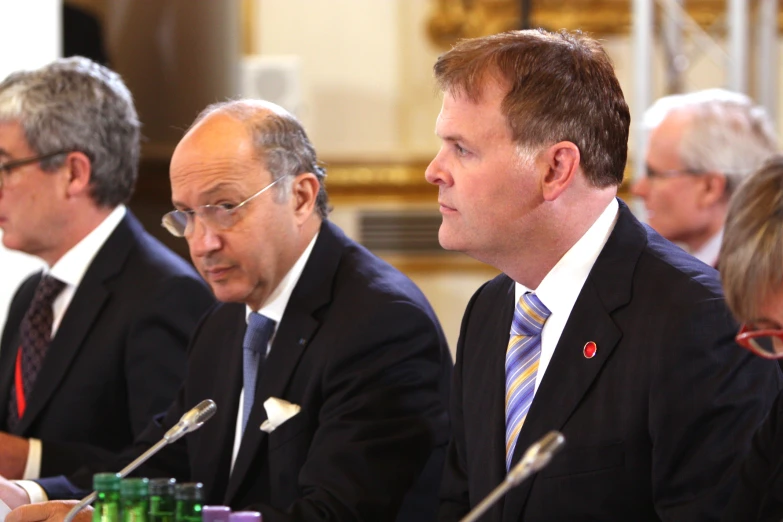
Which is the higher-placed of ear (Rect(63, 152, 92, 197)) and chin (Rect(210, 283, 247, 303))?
ear (Rect(63, 152, 92, 197))

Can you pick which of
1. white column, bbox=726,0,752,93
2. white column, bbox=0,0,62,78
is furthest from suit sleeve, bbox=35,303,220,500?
white column, bbox=726,0,752,93

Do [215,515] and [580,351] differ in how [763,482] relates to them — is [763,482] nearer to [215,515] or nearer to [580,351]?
[580,351]

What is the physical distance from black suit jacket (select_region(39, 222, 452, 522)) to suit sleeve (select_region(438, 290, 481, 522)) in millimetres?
81

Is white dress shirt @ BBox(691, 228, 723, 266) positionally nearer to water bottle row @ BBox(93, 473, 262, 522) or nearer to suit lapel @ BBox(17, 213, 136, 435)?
suit lapel @ BBox(17, 213, 136, 435)

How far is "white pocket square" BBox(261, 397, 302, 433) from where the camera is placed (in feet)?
7.73

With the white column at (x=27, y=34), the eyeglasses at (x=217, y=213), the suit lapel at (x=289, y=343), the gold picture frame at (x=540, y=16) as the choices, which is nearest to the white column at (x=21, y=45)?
the white column at (x=27, y=34)

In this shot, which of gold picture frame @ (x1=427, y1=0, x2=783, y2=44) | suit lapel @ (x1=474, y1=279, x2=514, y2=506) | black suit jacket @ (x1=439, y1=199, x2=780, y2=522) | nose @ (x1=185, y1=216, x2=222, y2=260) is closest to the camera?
black suit jacket @ (x1=439, y1=199, x2=780, y2=522)

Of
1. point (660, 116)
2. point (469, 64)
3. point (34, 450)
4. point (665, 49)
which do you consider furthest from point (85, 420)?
point (665, 49)

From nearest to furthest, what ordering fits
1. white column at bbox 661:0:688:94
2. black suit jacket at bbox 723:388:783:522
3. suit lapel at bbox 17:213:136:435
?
black suit jacket at bbox 723:388:783:522 < suit lapel at bbox 17:213:136:435 < white column at bbox 661:0:688:94

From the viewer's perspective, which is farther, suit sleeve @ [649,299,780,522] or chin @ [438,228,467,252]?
chin @ [438,228,467,252]

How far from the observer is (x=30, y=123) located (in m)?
3.02

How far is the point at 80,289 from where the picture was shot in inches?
117

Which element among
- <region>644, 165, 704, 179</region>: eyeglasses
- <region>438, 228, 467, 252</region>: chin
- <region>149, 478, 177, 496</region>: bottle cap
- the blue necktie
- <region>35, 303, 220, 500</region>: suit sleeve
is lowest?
<region>35, 303, 220, 500</region>: suit sleeve

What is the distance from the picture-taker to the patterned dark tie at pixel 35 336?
2.98 metres
